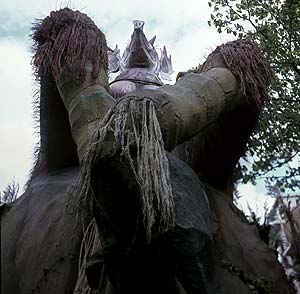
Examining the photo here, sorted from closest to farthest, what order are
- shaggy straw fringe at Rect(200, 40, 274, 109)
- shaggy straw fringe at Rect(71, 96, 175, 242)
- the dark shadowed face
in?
1. shaggy straw fringe at Rect(71, 96, 175, 242)
2. shaggy straw fringe at Rect(200, 40, 274, 109)
3. the dark shadowed face

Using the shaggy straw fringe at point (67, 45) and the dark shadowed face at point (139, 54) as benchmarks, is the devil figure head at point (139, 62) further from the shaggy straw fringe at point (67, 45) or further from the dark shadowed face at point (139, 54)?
the shaggy straw fringe at point (67, 45)

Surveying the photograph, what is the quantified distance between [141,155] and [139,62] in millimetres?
1548

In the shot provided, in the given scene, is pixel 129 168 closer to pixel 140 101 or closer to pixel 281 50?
pixel 140 101

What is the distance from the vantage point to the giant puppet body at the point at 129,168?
1.62 meters

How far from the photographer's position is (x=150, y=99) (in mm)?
1804

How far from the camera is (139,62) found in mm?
3109

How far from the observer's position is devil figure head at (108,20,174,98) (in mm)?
2984

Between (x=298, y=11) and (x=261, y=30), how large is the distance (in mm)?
552

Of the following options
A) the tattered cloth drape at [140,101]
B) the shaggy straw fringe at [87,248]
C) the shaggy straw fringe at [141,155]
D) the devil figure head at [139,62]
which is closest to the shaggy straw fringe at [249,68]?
the tattered cloth drape at [140,101]

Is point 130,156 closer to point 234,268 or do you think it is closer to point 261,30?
point 234,268

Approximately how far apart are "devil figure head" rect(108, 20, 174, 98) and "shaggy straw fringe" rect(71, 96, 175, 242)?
3.95ft

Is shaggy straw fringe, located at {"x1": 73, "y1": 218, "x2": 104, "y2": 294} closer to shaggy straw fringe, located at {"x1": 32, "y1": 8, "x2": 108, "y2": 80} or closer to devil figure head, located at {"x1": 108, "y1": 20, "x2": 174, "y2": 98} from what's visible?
shaggy straw fringe, located at {"x1": 32, "y1": 8, "x2": 108, "y2": 80}

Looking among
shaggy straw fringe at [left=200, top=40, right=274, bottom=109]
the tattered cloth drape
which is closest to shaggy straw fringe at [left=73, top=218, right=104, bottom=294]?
the tattered cloth drape

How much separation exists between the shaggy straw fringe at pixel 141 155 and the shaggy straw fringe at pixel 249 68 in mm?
805
